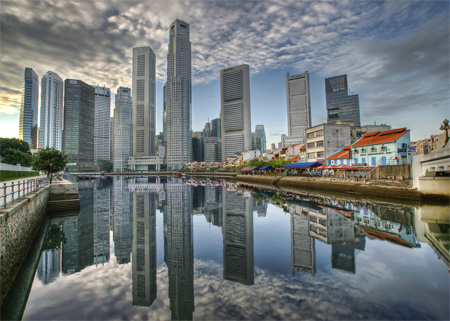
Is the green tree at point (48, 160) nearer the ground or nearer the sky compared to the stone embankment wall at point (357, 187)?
nearer the sky

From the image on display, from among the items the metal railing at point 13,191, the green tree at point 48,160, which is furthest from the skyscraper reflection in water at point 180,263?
the green tree at point 48,160

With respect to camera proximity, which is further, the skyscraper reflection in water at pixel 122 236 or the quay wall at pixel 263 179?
the quay wall at pixel 263 179

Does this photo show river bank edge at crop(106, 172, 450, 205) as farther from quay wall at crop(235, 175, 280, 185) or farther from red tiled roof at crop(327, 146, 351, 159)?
red tiled roof at crop(327, 146, 351, 159)

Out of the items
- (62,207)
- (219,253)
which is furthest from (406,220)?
(62,207)

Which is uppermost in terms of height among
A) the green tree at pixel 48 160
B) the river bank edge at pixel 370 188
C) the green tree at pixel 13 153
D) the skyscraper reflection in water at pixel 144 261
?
the green tree at pixel 13 153

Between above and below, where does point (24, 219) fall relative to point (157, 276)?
above

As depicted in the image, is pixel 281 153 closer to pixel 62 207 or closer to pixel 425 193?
pixel 425 193

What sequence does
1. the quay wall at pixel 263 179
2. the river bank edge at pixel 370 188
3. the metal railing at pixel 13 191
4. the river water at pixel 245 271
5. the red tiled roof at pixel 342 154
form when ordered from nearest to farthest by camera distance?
1. the river water at pixel 245 271
2. the metal railing at pixel 13 191
3. the river bank edge at pixel 370 188
4. the red tiled roof at pixel 342 154
5. the quay wall at pixel 263 179

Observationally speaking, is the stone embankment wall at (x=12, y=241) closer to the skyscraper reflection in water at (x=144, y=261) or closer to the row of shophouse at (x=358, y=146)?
the skyscraper reflection in water at (x=144, y=261)

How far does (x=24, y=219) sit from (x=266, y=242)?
37.1 ft

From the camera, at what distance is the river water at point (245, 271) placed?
6.20 metres

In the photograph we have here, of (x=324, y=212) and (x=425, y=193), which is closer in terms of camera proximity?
(x=324, y=212)

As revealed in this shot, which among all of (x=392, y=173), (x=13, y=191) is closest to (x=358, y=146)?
(x=392, y=173)

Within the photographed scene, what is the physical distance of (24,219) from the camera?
1084cm
